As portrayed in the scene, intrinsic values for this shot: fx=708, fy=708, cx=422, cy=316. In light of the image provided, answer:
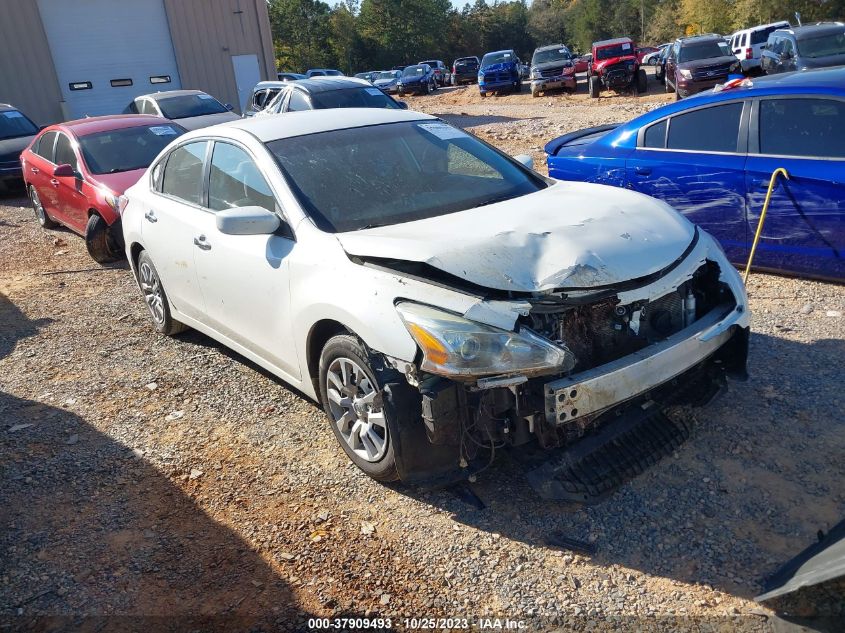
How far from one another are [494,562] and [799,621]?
1.14 m

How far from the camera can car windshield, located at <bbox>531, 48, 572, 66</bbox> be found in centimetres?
2630

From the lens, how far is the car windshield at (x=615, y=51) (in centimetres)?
2388

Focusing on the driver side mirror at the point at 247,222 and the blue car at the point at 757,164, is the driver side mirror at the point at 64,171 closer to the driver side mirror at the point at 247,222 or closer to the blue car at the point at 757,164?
the driver side mirror at the point at 247,222

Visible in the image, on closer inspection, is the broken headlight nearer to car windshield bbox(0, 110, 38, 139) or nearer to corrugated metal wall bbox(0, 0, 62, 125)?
car windshield bbox(0, 110, 38, 139)

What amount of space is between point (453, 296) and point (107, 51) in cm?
2173

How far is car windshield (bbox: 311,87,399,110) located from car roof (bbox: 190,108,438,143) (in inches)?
A: 295

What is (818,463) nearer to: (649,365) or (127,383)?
(649,365)

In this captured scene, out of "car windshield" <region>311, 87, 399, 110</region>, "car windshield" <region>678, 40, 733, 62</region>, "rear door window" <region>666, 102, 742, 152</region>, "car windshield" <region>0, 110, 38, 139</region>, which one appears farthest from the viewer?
"car windshield" <region>678, 40, 733, 62</region>

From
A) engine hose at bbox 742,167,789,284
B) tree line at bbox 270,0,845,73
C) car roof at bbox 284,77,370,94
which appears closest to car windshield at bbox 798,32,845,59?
car roof at bbox 284,77,370,94

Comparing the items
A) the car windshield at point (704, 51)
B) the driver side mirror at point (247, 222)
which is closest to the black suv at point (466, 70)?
the car windshield at point (704, 51)

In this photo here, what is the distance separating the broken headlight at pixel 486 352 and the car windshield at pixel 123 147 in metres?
7.05

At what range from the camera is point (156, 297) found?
5.64 metres

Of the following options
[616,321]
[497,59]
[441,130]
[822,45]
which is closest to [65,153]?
[441,130]

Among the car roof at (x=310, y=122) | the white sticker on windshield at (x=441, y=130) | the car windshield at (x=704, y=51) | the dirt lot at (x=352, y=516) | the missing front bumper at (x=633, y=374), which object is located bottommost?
the dirt lot at (x=352, y=516)
